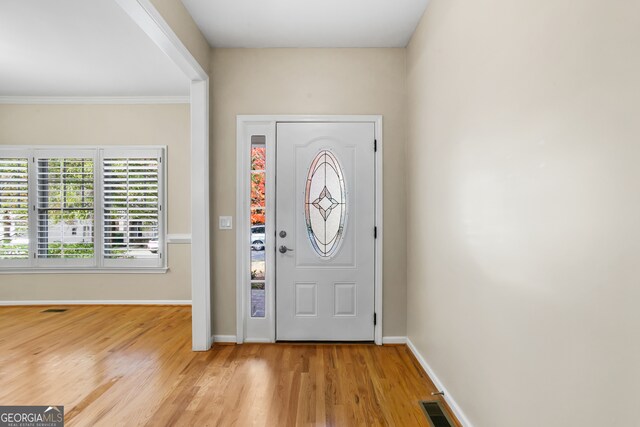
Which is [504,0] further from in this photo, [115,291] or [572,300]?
[115,291]

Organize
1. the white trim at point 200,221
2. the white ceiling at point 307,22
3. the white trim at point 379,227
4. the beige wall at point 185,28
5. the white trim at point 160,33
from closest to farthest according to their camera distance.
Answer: the white trim at point 160,33
the beige wall at point 185,28
the white ceiling at point 307,22
the white trim at point 200,221
the white trim at point 379,227

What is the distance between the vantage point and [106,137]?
Result: 15.3ft

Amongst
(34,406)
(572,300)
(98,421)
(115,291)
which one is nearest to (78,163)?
(115,291)

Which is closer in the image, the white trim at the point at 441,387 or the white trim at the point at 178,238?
the white trim at the point at 441,387

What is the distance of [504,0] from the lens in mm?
1578

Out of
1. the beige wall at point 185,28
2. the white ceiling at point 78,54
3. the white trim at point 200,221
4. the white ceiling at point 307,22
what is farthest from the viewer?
the white trim at point 200,221

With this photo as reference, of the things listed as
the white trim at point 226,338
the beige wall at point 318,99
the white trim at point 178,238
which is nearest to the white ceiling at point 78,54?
the beige wall at point 318,99

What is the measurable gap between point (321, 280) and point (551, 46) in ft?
8.42

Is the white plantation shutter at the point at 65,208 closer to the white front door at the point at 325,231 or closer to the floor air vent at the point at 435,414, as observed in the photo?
the white front door at the point at 325,231

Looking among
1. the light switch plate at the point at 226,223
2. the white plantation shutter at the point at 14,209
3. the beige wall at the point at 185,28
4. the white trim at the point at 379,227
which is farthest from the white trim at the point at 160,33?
the white plantation shutter at the point at 14,209

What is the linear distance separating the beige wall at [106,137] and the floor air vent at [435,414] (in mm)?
3533

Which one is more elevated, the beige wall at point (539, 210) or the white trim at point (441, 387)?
the beige wall at point (539, 210)

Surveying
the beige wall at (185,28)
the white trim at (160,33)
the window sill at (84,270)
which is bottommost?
the window sill at (84,270)

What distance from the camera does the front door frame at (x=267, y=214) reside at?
328 cm
